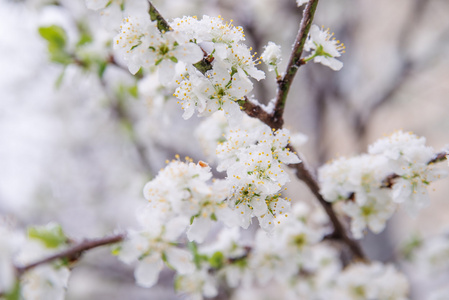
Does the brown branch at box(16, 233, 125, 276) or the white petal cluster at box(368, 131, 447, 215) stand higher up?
the white petal cluster at box(368, 131, 447, 215)

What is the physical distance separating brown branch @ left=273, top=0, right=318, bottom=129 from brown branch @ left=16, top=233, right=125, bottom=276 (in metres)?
0.63

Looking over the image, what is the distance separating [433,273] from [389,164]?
1.42 metres

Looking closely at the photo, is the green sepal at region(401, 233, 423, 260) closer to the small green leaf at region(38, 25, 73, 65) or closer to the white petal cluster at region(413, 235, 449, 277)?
the white petal cluster at region(413, 235, 449, 277)

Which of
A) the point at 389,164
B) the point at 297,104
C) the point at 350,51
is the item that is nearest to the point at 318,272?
the point at 389,164

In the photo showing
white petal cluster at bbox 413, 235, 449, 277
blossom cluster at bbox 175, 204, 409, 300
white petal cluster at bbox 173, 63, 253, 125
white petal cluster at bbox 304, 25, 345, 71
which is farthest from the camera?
white petal cluster at bbox 413, 235, 449, 277

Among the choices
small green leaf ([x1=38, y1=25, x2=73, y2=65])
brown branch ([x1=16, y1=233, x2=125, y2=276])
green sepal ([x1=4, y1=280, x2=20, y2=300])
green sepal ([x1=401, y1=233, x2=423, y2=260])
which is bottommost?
green sepal ([x1=4, y1=280, x2=20, y2=300])

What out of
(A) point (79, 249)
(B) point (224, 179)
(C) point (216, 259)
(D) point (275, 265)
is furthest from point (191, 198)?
(D) point (275, 265)

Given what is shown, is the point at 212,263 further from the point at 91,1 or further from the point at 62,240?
the point at 91,1

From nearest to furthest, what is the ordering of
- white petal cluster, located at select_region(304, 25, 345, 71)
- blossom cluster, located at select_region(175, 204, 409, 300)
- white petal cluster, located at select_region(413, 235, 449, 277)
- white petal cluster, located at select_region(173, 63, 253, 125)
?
white petal cluster, located at select_region(173, 63, 253, 125) → white petal cluster, located at select_region(304, 25, 345, 71) → blossom cluster, located at select_region(175, 204, 409, 300) → white petal cluster, located at select_region(413, 235, 449, 277)

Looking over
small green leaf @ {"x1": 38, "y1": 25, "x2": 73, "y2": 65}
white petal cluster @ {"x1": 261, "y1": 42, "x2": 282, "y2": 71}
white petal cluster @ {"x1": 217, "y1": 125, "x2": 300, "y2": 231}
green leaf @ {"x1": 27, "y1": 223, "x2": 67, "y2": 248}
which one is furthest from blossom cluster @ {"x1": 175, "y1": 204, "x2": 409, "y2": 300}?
small green leaf @ {"x1": 38, "y1": 25, "x2": 73, "y2": 65}

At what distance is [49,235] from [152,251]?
0.31m

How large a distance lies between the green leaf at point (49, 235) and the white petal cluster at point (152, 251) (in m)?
0.19

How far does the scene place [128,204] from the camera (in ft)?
18.8

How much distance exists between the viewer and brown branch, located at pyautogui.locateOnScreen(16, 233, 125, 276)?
103 centimetres
